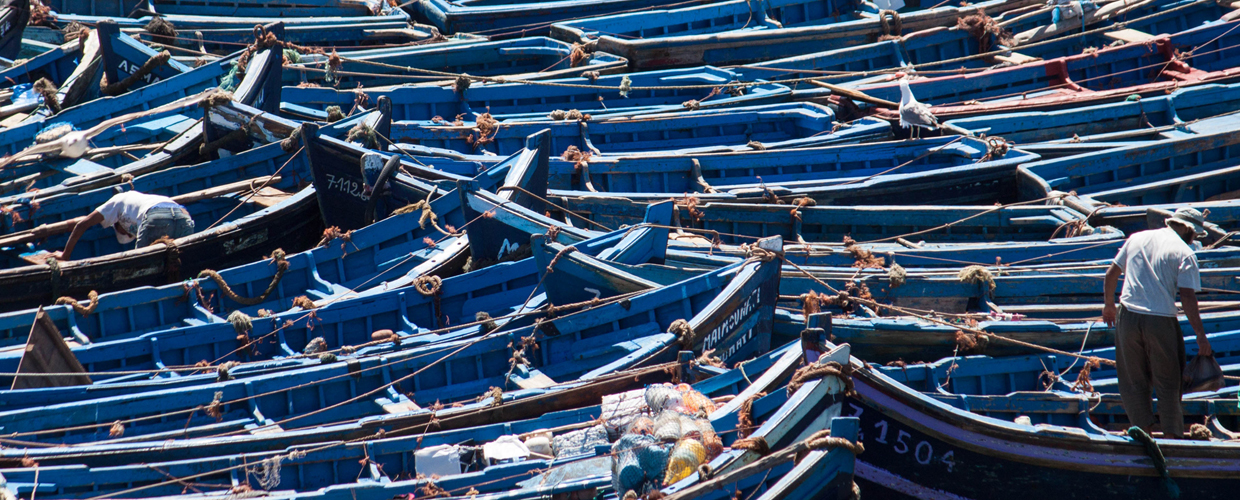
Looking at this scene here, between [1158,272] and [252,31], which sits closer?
[1158,272]

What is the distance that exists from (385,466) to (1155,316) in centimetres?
497

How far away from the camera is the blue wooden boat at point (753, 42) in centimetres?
1605

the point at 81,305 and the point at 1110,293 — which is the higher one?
the point at 1110,293

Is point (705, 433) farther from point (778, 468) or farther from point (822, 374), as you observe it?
point (822, 374)

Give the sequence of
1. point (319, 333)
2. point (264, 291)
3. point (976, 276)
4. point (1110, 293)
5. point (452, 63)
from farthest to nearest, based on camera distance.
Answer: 1. point (452, 63)
2. point (264, 291)
3. point (976, 276)
4. point (319, 333)
5. point (1110, 293)

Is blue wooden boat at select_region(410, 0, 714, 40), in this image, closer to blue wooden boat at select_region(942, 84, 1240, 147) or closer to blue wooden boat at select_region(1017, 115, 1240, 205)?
blue wooden boat at select_region(942, 84, 1240, 147)

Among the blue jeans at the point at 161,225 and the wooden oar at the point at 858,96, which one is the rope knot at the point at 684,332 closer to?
the blue jeans at the point at 161,225

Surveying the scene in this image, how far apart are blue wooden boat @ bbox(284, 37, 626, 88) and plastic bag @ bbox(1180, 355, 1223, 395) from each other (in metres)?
9.87

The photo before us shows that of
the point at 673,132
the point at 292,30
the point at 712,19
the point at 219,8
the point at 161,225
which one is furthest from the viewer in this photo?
the point at 219,8

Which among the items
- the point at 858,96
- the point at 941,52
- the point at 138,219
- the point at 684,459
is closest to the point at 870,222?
the point at 858,96

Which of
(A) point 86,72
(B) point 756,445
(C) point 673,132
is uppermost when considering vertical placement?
(A) point 86,72

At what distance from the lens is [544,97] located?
15023 mm

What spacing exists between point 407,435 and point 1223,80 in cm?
1261

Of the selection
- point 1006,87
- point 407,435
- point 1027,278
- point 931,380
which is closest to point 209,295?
point 407,435
